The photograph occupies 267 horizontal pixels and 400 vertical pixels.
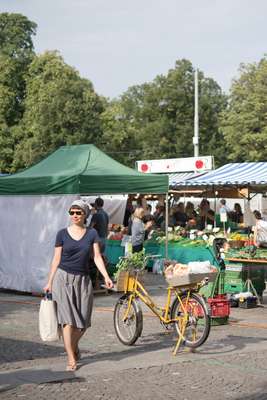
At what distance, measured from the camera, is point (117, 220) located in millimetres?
25828

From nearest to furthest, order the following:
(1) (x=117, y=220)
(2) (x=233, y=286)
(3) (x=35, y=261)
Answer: (2) (x=233, y=286) < (3) (x=35, y=261) < (1) (x=117, y=220)

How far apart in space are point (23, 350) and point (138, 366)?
170 cm

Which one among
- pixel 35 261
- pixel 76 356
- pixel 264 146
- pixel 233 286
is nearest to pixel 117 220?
pixel 35 261

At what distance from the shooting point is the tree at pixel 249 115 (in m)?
46.3

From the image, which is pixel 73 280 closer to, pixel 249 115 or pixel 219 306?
pixel 219 306

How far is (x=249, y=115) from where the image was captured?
47.0m

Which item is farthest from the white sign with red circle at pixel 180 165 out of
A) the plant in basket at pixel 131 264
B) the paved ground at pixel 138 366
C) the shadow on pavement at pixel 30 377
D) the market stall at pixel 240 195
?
the shadow on pavement at pixel 30 377

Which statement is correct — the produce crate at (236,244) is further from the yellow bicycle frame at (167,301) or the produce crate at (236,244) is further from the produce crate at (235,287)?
the yellow bicycle frame at (167,301)

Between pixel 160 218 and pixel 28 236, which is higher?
pixel 160 218

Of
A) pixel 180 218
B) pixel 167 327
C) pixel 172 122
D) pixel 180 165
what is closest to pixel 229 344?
pixel 167 327

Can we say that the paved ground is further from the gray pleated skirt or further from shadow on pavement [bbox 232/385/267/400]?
the gray pleated skirt

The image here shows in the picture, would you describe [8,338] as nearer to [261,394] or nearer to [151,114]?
[261,394]

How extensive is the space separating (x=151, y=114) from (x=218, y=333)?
5425 cm

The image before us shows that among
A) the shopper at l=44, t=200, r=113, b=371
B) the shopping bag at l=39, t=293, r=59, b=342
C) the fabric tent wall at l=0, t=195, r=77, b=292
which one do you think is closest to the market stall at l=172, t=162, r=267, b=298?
the fabric tent wall at l=0, t=195, r=77, b=292
